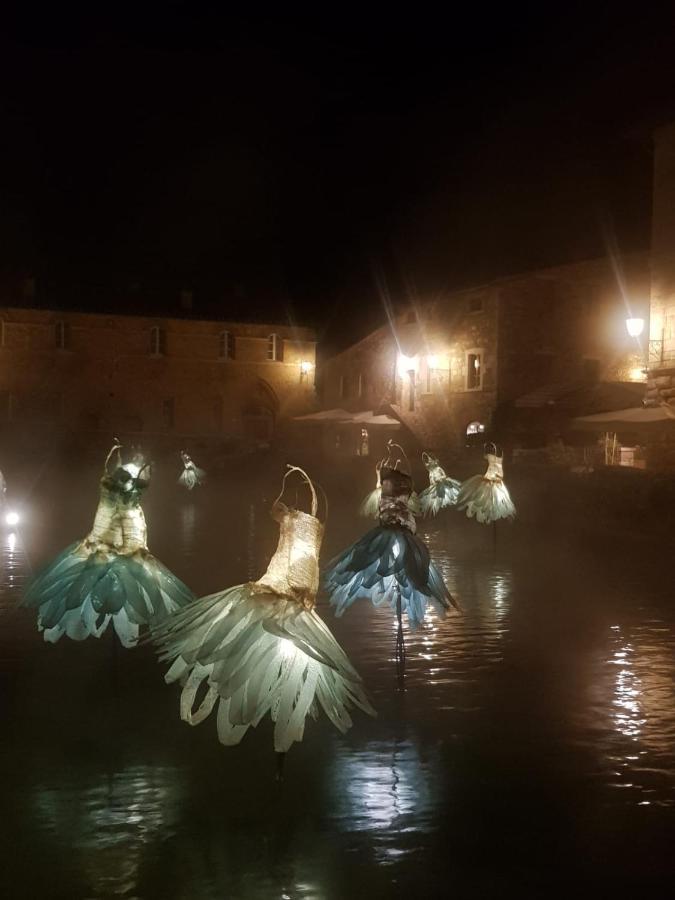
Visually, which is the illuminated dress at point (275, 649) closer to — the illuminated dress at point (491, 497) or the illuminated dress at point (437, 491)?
the illuminated dress at point (491, 497)

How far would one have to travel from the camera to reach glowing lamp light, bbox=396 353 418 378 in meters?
47.2

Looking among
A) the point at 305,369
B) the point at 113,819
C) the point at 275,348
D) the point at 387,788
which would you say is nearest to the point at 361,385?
the point at 305,369

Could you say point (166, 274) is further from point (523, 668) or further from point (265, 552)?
point (523, 668)

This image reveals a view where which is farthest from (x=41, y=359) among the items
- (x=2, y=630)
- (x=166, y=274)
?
(x=2, y=630)

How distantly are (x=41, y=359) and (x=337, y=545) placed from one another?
39930 mm

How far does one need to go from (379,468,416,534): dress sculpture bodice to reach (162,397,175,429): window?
168 feet

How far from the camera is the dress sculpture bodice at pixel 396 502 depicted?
938 centimetres

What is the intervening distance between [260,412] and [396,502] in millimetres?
53198

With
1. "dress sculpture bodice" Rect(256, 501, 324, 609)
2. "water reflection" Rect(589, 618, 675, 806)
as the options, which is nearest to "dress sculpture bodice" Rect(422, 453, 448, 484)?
"water reflection" Rect(589, 618, 675, 806)

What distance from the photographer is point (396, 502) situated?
31.1 ft

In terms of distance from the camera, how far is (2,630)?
1212cm

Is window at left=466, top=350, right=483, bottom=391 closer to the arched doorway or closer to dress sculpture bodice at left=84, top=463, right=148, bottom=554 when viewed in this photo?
Answer: the arched doorway

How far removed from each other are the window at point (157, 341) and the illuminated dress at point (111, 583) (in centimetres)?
5114

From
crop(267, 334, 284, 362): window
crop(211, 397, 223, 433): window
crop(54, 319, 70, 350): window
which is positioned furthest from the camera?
crop(267, 334, 284, 362): window
